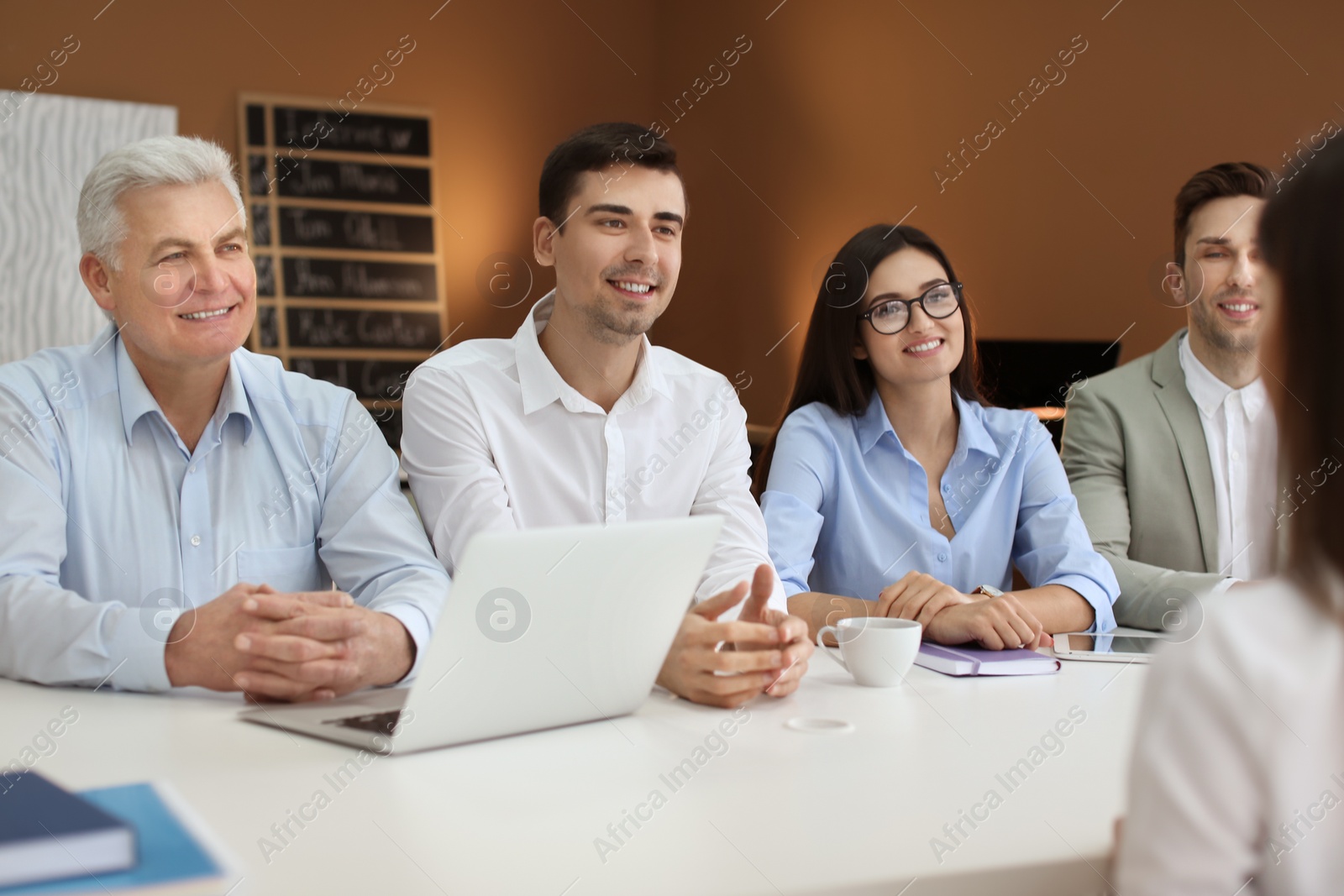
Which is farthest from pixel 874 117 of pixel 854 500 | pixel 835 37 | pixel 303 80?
pixel 854 500

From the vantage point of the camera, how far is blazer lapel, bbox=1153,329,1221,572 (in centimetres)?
244

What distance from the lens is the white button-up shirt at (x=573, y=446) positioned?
6.61ft

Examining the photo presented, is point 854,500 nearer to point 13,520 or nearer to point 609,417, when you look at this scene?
point 609,417

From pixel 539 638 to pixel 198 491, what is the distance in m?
0.88

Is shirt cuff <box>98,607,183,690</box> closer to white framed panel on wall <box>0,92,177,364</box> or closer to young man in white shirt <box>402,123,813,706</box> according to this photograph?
young man in white shirt <box>402,123,813,706</box>

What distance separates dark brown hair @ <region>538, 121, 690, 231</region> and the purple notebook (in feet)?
3.60

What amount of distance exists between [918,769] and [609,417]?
1.13 metres

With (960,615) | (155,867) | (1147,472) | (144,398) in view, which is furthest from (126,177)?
(1147,472)

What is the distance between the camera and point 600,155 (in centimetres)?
225

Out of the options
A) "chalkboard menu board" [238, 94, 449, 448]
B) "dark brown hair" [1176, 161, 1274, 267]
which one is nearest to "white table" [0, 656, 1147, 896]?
"dark brown hair" [1176, 161, 1274, 267]

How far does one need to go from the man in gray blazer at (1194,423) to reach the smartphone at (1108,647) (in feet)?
1.68

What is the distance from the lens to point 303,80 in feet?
15.4

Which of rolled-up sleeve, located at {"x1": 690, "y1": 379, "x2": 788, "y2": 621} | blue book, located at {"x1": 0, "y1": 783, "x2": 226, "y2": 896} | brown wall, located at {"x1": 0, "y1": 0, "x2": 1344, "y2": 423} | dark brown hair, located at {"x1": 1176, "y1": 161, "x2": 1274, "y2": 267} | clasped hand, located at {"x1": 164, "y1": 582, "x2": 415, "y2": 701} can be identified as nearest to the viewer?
blue book, located at {"x1": 0, "y1": 783, "x2": 226, "y2": 896}

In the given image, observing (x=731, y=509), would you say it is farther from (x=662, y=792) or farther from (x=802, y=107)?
(x=802, y=107)
